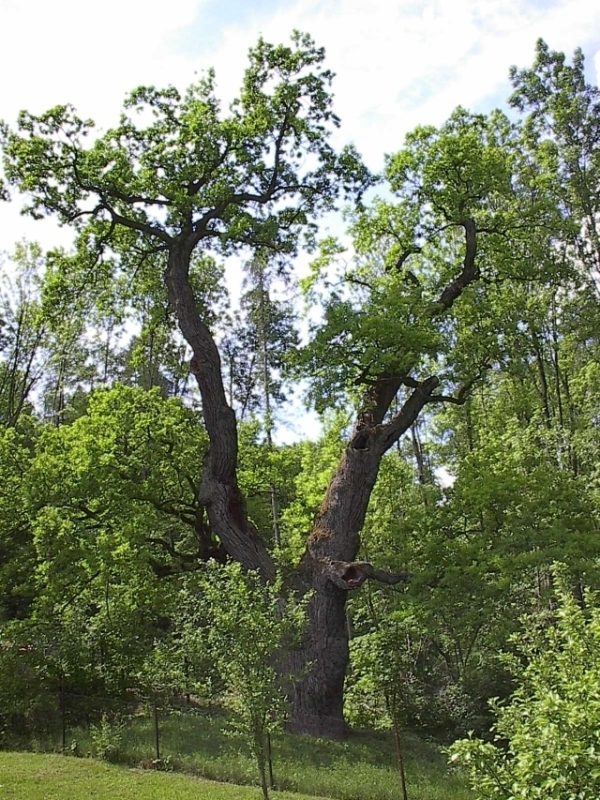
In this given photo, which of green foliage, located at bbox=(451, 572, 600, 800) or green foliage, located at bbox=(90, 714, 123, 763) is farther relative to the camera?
green foliage, located at bbox=(90, 714, 123, 763)

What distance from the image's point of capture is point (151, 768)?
34.5 ft

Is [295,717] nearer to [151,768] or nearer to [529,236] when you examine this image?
[151,768]

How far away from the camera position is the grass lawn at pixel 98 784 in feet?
28.3

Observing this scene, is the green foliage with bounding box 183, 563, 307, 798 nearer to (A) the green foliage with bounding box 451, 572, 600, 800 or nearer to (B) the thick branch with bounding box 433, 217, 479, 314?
(A) the green foliage with bounding box 451, 572, 600, 800

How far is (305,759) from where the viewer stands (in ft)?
34.5

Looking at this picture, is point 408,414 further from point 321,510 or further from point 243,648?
point 243,648

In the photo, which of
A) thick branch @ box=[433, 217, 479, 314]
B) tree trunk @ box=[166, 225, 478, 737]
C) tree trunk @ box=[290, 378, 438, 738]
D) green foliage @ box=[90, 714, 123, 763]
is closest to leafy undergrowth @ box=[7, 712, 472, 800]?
green foliage @ box=[90, 714, 123, 763]

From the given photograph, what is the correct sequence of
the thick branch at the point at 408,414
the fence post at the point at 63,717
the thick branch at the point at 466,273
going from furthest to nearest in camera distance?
the thick branch at the point at 466,273
the thick branch at the point at 408,414
the fence post at the point at 63,717

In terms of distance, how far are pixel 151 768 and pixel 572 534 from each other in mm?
7991

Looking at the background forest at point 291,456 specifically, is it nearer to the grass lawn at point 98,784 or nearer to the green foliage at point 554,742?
the grass lawn at point 98,784

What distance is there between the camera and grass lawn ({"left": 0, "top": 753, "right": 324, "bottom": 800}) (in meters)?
8.62

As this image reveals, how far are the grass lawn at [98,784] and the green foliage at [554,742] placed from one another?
215 inches

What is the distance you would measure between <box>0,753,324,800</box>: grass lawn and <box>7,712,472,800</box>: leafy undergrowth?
1.58 ft

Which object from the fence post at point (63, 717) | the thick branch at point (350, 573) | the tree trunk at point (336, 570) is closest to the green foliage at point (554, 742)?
the tree trunk at point (336, 570)
